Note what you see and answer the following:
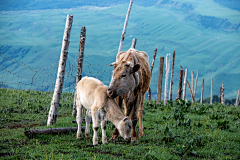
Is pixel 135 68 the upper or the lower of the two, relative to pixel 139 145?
upper

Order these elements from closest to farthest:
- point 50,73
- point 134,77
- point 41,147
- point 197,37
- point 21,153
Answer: point 21,153
point 41,147
point 134,77
point 50,73
point 197,37

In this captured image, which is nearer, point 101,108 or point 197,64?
point 101,108

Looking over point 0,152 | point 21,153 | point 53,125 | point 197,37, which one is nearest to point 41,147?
point 21,153

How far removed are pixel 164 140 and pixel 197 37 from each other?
203 metres

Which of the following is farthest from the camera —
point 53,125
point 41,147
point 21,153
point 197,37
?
point 197,37

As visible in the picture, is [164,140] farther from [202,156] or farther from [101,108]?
[101,108]

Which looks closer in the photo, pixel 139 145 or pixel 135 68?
pixel 135 68

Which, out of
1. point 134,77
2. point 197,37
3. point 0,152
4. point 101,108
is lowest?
point 0,152

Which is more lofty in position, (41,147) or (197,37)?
(197,37)

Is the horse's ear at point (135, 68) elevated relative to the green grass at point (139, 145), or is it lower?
elevated

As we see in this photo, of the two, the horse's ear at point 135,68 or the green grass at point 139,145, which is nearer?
the green grass at point 139,145

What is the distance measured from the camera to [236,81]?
5576 inches

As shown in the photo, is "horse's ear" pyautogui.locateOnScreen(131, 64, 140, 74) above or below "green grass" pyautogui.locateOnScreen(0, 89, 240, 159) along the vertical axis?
above

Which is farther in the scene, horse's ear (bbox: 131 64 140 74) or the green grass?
horse's ear (bbox: 131 64 140 74)
